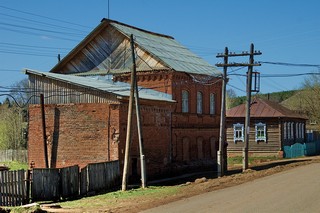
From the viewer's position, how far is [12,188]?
20594mm

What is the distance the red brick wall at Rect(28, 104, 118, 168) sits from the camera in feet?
90.4

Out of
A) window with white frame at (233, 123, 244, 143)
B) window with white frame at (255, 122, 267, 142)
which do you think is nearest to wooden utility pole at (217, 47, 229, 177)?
window with white frame at (255, 122, 267, 142)

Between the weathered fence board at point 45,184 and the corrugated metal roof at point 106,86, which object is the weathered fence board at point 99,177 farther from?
the corrugated metal roof at point 106,86

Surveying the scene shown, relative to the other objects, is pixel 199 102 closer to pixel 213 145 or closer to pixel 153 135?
pixel 213 145

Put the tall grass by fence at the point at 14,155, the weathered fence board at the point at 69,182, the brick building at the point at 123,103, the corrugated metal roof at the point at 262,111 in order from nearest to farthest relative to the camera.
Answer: the weathered fence board at the point at 69,182, the brick building at the point at 123,103, the corrugated metal roof at the point at 262,111, the tall grass by fence at the point at 14,155

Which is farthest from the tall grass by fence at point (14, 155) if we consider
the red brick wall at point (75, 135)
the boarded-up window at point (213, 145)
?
the red brick wall at point (75, 135)

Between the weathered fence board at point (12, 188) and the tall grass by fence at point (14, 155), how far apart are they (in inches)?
1277

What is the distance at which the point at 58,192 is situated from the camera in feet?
72.6

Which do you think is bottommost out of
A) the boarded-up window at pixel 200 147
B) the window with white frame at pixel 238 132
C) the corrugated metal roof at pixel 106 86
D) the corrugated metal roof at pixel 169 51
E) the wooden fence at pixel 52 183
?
the wooden fence at pixel 52 183

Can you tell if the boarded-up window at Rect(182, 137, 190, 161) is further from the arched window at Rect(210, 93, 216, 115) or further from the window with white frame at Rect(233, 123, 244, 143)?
the window with white frame at Rect(233, 123, 244, 143)

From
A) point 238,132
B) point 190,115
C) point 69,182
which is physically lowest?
point 69,182

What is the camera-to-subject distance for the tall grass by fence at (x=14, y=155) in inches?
2095

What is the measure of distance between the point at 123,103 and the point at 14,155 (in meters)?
31.9

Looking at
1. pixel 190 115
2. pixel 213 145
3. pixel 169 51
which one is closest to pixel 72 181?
pixel 190 115
